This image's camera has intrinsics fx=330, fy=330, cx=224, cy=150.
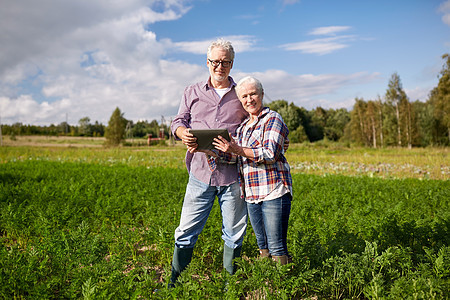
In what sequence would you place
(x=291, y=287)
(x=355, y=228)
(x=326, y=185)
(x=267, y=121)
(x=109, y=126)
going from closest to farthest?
(x=267, y=121) → (x=291, y=287) → (x=355, y=228) → (x=326, y=185) → (x=109, y=126)

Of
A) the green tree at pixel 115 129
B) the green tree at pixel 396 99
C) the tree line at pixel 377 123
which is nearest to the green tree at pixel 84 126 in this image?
the tree line at pixel 377 123

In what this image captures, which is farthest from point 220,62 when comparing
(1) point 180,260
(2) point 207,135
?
(1) point 180,260

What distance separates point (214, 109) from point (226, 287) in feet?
4.90

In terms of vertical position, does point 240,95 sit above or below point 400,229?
above

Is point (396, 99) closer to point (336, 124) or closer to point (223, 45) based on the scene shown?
point (336, 124)

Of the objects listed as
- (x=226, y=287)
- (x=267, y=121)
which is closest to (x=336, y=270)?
(x=226, y=287)

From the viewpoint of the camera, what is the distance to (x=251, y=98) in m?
2.61

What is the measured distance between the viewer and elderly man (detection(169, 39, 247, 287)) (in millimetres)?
2744

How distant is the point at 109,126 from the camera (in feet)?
94.9

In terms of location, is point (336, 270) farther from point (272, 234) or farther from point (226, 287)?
point (226, 287)

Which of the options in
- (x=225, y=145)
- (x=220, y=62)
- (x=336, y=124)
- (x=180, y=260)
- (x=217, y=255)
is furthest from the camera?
(x=336, y=124)

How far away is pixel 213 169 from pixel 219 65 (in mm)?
857

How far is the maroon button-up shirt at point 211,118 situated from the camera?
9.03 feet

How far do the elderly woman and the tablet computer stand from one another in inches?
2.0
